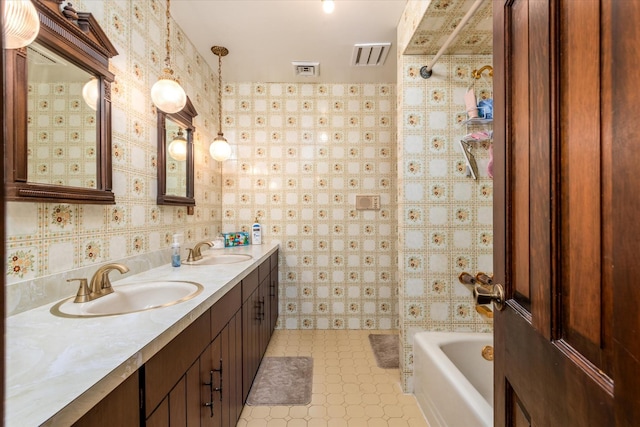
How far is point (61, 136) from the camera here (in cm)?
103

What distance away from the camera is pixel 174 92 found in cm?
139

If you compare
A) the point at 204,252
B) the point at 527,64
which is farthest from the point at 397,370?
the point at 527,64

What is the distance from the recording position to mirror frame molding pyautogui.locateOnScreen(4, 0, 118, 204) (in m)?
0.86

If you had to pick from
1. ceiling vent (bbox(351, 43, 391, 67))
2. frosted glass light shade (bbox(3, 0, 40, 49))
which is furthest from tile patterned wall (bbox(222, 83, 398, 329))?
frosted glass light shade (bbox(3, 0, 40, 49))

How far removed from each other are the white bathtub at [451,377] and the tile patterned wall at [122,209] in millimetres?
1667

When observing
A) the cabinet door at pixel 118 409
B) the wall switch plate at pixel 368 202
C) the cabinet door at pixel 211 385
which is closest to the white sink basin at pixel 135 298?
the cabinet door at pixel 211 385

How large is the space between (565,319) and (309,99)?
272 cm

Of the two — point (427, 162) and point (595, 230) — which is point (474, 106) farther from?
point (595, 230)

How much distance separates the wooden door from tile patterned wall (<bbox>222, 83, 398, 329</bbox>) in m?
2.06

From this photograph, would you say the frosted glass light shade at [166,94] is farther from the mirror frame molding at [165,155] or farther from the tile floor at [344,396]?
the tile floor at [344,396]

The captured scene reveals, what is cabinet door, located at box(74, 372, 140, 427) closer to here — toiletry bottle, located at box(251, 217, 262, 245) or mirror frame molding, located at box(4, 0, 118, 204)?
mirror frame molding, located at box(4, 0, 118, 204)

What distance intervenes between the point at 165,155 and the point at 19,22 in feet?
3.52

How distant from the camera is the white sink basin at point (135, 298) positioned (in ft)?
3.20

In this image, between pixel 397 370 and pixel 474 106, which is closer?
pixel 474 106
